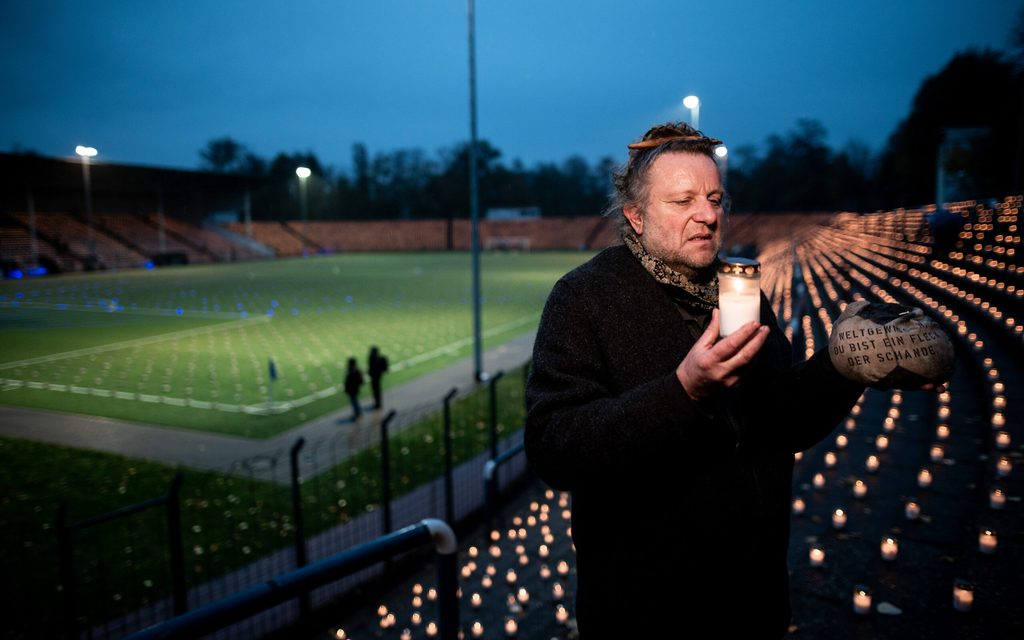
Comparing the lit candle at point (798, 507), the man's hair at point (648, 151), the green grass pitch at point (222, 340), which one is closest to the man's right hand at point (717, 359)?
the man's hair at point (648, 151)

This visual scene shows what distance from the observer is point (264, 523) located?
688 centimetres

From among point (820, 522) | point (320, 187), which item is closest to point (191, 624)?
point (820, 522)

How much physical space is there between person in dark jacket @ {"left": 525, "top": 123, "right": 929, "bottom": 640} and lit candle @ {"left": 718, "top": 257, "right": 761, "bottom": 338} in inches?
9.0

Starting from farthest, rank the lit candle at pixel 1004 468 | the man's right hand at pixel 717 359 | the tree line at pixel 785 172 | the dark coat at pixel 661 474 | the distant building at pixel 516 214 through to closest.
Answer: the distant building at pixel 516 214 < the tree line at pixel 785 172 < the lit candle at pixel 1004 468 < the dark coat at pixel 661 474 < the man's right hand at pixel 717 359

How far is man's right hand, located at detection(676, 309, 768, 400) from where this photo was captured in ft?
4.36

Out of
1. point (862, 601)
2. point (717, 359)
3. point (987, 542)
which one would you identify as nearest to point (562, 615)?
point (862, 601)

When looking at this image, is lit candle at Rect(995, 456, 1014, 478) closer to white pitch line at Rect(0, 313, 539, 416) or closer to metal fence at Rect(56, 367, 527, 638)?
metal fence at Rect(56, 367, 527, 638)

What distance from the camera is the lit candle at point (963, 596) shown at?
10.1 feet

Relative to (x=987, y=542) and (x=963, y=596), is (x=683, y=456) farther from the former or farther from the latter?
(x=987, y=542)

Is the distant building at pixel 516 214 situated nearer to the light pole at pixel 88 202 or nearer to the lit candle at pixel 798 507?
the light pole at pixel 88 202

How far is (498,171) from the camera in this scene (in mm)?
82750

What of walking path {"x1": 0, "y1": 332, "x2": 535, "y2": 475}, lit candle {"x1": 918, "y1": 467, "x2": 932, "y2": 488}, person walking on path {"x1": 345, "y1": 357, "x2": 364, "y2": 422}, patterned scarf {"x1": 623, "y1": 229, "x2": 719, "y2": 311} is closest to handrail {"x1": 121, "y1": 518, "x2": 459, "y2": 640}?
patterned scarf {"x1": 623, "y1": 229, "x2": 719, "y2": 311}

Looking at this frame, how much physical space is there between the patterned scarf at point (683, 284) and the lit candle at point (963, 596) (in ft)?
7.98

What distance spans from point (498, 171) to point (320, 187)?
82.7 feet
